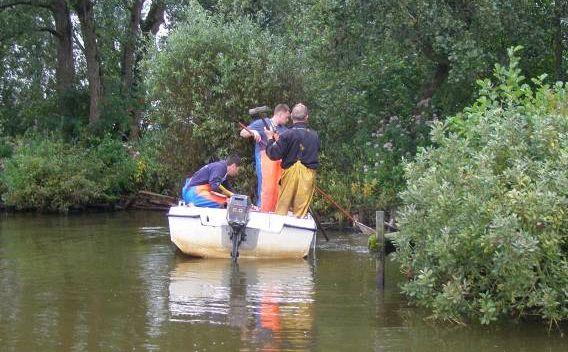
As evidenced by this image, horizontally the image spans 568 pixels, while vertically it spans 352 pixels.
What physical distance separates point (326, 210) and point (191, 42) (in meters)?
4.18

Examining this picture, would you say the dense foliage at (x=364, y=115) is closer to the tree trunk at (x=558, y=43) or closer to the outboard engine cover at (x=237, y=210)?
the tree trunk at (x=558, y=43)

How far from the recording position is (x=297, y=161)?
13422 millimetres

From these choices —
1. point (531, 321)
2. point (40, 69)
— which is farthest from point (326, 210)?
point (40, 69)

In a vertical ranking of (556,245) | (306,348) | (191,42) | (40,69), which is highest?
(40,69)

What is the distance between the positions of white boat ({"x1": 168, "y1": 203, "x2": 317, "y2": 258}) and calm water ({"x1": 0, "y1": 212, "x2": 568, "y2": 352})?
22 centimetres

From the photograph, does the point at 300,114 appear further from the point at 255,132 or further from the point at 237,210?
the point at 237,210

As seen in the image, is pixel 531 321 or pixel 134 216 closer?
pixel 531 321

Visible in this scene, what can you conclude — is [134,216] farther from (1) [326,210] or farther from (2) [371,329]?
(2) [371,329]

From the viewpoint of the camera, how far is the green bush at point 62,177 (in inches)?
896

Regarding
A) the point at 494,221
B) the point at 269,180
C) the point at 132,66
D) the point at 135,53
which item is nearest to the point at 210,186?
the point at 269,180

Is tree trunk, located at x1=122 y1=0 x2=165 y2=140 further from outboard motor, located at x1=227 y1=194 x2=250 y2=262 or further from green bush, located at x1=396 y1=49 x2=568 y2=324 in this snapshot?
green bush, located at x1=396 y1=49 x2=568 y2=324

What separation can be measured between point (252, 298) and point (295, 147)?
10.8 ft

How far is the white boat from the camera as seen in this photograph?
12938 millimetres

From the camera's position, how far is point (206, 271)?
12.5 metres
